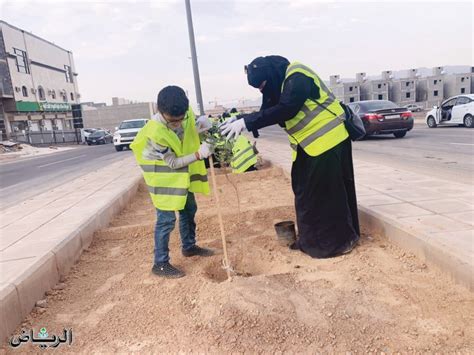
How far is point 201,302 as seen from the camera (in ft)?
8.25

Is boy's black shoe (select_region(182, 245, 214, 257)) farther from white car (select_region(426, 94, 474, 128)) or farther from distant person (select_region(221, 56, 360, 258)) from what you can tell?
white car (select_region(426, 94, 474, 128))

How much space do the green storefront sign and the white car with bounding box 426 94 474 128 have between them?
1377 inches

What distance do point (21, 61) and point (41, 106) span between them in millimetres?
4756

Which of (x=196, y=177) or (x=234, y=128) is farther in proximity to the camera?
(x=196, y=177)

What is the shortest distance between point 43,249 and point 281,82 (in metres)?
2.63

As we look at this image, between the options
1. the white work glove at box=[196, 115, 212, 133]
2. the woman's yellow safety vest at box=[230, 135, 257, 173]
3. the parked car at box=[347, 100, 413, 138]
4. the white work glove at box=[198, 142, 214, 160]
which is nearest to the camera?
the white work glove at box=[198, 142, 214, 160]

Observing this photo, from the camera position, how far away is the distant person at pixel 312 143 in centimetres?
290

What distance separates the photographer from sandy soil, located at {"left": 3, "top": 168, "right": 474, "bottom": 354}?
211 cm

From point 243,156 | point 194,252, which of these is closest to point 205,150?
point 194,252

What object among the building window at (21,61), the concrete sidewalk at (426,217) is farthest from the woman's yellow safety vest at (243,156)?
the building window at (21,61)

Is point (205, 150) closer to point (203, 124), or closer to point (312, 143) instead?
point (203, 124)

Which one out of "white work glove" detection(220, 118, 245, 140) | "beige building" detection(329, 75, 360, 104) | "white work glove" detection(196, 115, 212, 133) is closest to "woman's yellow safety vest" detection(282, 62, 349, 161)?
"white work glove" detection(220, 118, 245, 140)

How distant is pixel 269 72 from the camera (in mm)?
3016

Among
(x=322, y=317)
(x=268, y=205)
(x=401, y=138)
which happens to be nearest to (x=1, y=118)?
(x=401, y=138)
